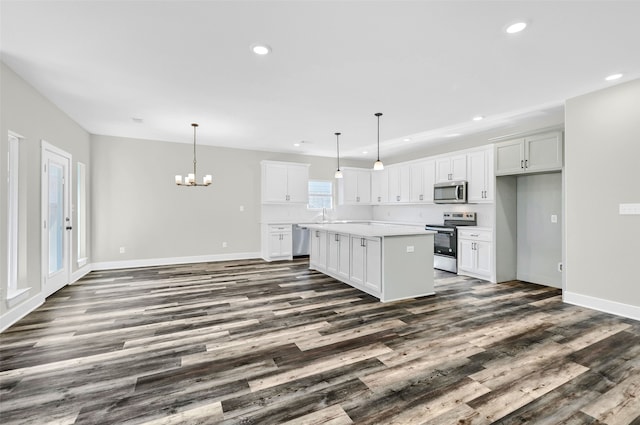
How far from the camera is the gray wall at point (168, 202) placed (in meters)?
6.04

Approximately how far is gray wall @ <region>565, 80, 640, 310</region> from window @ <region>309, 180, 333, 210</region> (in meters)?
5.28

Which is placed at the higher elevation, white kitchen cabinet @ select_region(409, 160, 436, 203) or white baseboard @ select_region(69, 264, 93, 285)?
white kitchen cabinet @ select_region(409, 160, 436, 203)

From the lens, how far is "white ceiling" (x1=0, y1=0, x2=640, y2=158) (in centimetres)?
222

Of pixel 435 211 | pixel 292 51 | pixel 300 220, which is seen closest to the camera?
pixel 292 51

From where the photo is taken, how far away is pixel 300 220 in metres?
7.87

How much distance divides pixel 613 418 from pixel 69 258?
656cm

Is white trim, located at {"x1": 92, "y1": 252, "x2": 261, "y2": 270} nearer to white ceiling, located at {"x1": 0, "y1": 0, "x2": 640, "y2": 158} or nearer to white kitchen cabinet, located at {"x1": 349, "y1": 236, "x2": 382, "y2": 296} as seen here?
white ceiling, located at {"x1": 0, "y1": 0, "x2": 640, "y2": 158}

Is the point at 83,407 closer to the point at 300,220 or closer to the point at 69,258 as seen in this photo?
the point at 69,258

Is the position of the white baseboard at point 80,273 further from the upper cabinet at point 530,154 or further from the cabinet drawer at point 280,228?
the upper cabinet at point 530,154

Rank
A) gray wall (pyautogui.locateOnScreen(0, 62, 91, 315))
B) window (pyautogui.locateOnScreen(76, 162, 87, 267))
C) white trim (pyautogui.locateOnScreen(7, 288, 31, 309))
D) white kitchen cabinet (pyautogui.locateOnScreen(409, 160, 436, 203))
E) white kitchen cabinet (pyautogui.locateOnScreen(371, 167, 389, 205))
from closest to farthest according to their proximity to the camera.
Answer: gray wall (pyautogui.locateOnScreen(0, 62, 91, 315)), white trim (pyautogui.locateOnScreen(7, 288, 31, 309)), window (pyautogui.locateOnScreen(76, 162, 87, 267)), white kitchen cabinet (pyautogui.locateOnScreen(409, 160, 436, 203)), white kitchen cabinet (pyautogui.locateOnScreen(371, 167, 389, 205))

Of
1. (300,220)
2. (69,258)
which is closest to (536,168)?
(300,220)

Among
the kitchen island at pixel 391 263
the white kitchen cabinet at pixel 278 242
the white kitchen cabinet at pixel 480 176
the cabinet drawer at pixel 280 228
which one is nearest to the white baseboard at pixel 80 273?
the white kitchen cabinet at pixel 278 242

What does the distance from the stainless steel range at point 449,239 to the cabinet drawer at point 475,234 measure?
0.36ft

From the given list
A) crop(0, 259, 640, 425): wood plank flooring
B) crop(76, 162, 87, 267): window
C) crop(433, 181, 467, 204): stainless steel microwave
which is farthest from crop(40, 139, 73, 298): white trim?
crop(433, 181, 467, 204): stainless steel microwave
